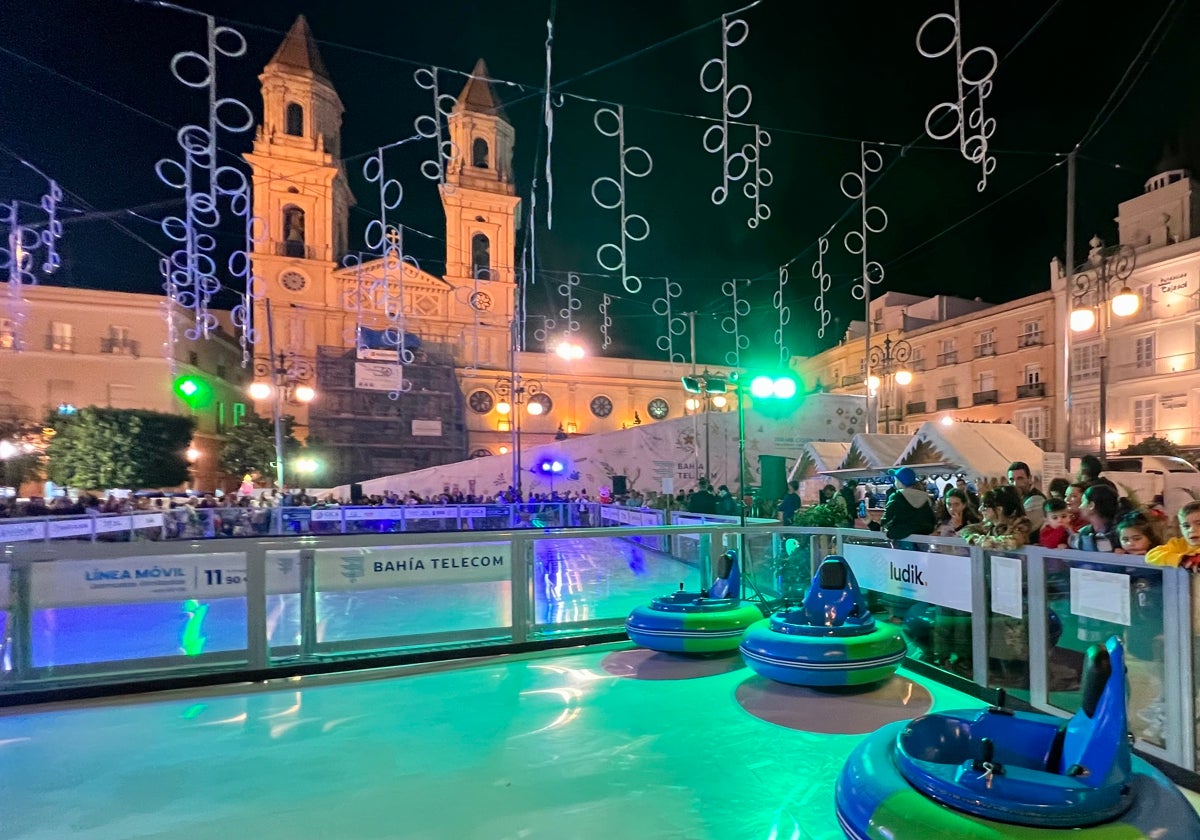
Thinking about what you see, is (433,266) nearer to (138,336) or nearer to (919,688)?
(138,336)

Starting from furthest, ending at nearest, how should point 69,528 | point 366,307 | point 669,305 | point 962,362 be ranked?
point 366,307 → point 962,362 → point 669,305 → point 69,528

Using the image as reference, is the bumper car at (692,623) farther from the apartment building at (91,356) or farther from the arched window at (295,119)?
the arched window at (295,119)

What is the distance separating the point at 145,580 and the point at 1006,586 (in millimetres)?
7376

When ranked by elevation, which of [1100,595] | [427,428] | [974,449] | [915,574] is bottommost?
[915,574]

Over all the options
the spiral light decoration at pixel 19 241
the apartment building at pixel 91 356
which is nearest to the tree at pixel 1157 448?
the spiral light decoration at pixel 19 241

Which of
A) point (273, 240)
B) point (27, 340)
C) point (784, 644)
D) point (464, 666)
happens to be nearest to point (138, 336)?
point (27, 340)

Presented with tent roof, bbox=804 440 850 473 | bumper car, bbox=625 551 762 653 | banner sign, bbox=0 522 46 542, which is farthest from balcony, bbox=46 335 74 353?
bumper car, bbox=625 551 762 653

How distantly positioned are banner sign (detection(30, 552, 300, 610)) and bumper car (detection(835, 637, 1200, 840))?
5355mm

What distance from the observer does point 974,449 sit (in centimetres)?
1251

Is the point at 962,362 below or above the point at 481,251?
below

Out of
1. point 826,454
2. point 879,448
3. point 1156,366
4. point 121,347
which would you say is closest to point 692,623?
point 879,448

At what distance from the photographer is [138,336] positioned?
1394 inches

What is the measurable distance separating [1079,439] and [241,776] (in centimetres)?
3528

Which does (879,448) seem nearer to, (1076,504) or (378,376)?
(1076,504)
